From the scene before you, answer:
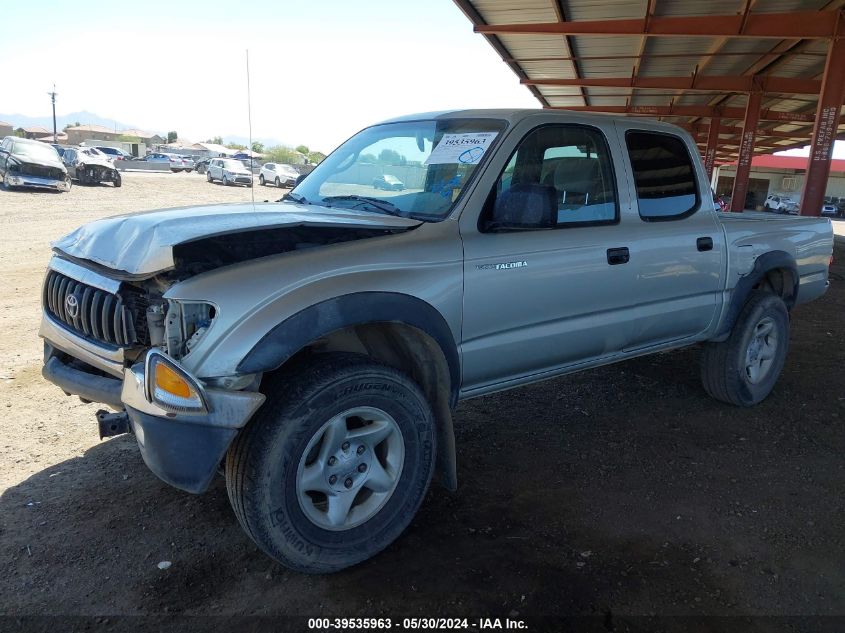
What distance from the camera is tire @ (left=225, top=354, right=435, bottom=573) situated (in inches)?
95.4

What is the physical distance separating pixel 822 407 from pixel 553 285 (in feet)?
9.41

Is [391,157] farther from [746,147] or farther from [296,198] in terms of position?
[746,147]

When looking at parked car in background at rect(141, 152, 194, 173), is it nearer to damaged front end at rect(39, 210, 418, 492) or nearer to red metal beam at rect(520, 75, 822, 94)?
red metal beam at rect(520, 75, 822, 94)

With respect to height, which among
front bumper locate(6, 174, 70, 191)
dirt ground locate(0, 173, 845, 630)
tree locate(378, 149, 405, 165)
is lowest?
dirt ground locate(0, 173, 845, 630)

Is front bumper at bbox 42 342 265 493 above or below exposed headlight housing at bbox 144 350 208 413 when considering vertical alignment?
below

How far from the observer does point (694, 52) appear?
17734 mm

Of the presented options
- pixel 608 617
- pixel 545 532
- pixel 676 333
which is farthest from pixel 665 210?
pixel 608 617

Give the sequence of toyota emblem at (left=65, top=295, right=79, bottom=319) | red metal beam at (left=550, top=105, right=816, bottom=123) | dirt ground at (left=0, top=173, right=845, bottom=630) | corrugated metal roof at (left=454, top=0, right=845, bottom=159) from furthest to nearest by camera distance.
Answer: red metal beam at (left=550, top=105, right=816, bottom=123), corrugated metal roof at (left=454, top=0, right=845, bottom=159), toyota emblem at (left=65, top=295, right=79, bottom=319), dirt ground at (left=0, top=173, right=845, bottom=630)

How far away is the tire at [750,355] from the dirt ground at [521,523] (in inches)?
7.3

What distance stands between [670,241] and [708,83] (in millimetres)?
19581

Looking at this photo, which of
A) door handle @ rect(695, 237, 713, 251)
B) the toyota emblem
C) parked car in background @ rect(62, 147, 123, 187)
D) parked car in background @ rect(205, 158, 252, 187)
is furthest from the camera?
parked car in background @ rect(205, 158, 252, 187)

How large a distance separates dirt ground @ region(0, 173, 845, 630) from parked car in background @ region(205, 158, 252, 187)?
89.7 ft

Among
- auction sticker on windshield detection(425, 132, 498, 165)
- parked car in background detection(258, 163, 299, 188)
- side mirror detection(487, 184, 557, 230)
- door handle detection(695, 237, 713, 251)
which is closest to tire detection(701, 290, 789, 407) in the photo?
door handle detection(695, 237, 713, 251)

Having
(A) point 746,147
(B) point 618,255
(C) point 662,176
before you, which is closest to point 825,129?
(A) point 746,147
